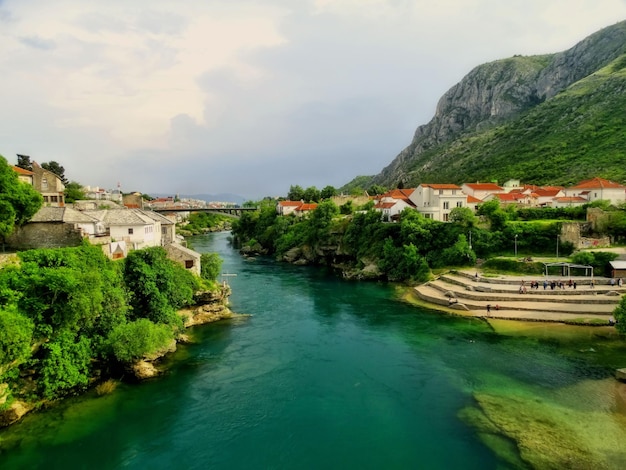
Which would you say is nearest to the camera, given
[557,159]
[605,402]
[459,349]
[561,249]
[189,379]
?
[605,402]

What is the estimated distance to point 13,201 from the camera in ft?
76.2

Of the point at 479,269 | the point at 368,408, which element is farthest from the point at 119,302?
the point at 479,269

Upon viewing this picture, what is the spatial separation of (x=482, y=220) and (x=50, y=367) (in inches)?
1800

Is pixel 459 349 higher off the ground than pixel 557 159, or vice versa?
pixel 557 159

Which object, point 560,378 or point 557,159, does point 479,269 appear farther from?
point 557,159

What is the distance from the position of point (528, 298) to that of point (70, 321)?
33156mm

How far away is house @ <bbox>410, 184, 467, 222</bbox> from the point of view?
2215 inches

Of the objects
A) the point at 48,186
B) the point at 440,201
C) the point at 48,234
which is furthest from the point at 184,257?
the point at 440,201

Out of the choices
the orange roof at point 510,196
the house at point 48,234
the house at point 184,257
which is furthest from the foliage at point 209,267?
the orange roof at point 510,196

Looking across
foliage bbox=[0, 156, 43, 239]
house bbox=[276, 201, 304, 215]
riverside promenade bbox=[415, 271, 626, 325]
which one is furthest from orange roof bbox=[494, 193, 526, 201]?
foliage bbox=[0, 156, 43, 239]

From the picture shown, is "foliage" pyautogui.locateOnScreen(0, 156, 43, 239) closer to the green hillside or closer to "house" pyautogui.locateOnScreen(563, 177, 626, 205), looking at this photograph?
"house" pyautogui.locateOnScreen(563, 177, 626, 205)

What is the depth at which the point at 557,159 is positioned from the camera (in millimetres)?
80562

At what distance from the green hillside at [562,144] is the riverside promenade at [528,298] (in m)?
37.5

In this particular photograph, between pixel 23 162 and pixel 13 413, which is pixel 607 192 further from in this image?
pixel 23 162
